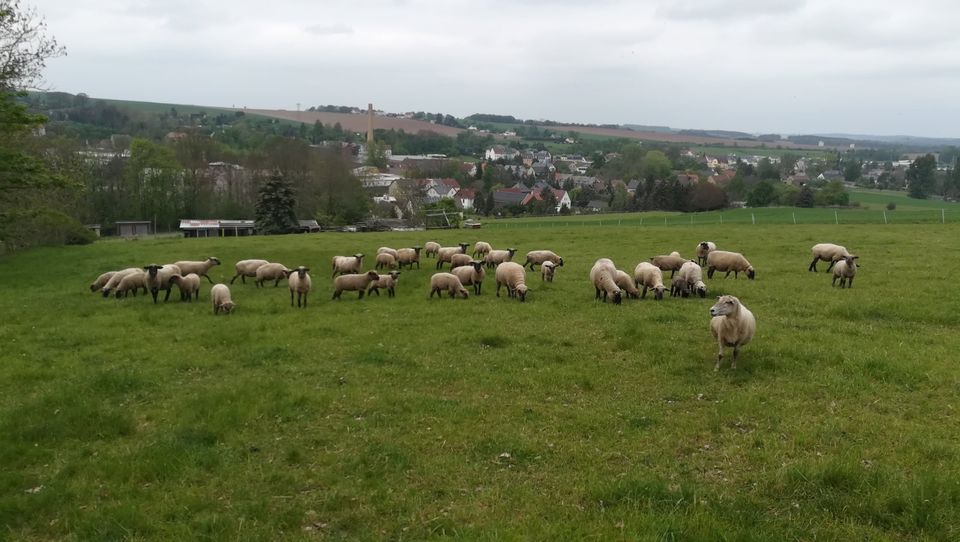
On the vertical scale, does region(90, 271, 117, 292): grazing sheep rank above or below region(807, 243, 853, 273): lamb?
below

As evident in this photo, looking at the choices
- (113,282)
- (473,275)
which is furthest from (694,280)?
(113,282)

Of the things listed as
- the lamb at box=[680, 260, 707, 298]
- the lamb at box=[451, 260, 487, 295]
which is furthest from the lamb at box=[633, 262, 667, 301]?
the lamb at box=[451, 260, 487, 295]

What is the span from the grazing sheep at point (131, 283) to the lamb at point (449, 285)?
11.0 metres

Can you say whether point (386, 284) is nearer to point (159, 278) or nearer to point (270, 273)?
point (270, 273)

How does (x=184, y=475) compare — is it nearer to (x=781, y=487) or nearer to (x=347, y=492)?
(x=347, y=492)

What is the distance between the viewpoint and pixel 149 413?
10367 mm

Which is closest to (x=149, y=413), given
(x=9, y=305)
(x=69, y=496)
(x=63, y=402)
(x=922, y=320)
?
(x=63, y=402)

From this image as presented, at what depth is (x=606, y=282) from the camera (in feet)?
62.8

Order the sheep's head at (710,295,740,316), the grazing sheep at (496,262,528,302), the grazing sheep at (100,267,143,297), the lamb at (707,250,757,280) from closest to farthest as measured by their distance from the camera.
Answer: the sheep's head at (710,295,740,316), the grazing sheep at (496,262,528,302), the lamb at (707,250,757,280), the grazing sheep at (100,267,143,297)

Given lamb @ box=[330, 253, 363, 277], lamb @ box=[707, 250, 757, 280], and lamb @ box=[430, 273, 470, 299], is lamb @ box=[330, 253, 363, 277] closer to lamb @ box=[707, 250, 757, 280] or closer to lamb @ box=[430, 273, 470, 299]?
lamb @ box=[430, 273, 470, 299]

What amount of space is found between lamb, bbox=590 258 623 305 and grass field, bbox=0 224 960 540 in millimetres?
407

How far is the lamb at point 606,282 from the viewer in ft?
61.3

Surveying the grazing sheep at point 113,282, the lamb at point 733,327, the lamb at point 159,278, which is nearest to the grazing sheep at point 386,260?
the lamb at point 159,278

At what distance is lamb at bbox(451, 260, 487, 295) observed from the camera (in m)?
21.8
